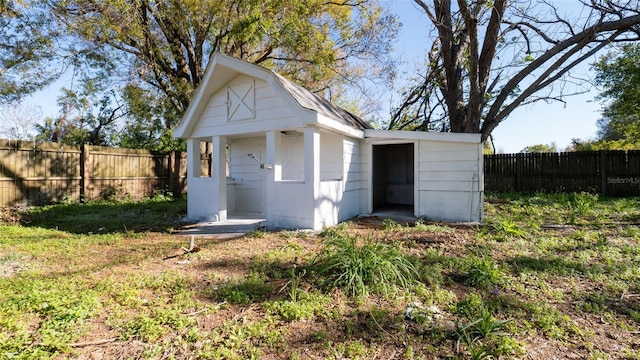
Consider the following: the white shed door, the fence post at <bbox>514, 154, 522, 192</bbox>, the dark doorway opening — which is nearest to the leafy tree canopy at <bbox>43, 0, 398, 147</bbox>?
the white shed door

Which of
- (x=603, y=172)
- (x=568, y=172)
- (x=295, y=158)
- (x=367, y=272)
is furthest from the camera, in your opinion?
(x=568, y=172)

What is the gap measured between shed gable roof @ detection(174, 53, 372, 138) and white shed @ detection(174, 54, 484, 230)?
0.9 inches

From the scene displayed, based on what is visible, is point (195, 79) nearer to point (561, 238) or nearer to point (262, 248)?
point (262, 248)

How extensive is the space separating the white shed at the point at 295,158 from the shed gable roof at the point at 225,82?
0.02 meters

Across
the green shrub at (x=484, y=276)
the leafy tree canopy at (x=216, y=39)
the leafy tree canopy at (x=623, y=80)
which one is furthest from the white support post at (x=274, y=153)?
the leafy tree canopy at (x=623, y=80)

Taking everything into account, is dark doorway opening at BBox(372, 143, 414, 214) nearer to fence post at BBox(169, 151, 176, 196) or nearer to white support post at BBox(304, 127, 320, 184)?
white support post at BBox(304, 127, 320, 184)

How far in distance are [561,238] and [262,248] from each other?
5.28 m

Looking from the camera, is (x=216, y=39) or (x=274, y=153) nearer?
(x=274, y=153)

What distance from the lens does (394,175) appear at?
37.4 feet

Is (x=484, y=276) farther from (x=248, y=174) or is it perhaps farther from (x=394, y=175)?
(x=394, y=175)

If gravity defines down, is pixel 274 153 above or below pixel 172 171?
above

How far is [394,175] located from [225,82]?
6771 millimetres

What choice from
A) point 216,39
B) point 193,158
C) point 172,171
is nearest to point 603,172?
point 193,158

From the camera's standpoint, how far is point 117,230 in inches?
267
